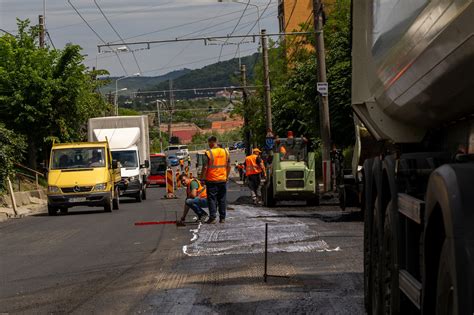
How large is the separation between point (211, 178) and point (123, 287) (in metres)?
8.89

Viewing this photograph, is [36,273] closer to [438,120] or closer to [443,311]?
[438,120]

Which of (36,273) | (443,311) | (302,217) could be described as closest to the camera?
(443,311)

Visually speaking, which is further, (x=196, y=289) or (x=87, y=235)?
(x=87, y=235)

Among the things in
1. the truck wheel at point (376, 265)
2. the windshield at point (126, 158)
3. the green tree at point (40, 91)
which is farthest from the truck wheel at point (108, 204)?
the truck wheel at point (376, 265)

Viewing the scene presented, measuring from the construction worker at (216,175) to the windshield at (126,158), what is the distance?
17.6 metres

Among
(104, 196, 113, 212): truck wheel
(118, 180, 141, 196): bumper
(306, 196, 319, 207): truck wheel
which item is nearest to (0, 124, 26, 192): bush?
(104, 196, 113, 212): truck wheel

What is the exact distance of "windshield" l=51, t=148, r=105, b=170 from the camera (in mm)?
28781

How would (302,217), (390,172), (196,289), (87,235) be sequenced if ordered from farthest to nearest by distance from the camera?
(302,217), (87,235), (196,289), (390,172)

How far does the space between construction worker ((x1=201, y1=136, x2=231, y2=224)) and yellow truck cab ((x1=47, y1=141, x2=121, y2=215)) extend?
9.29m

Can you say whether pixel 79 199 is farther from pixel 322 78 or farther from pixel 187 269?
pixel 187 269

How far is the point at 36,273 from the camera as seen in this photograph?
12484 mm

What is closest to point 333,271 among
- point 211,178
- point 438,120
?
point 438,120

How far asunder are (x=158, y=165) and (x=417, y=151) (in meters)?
58.5

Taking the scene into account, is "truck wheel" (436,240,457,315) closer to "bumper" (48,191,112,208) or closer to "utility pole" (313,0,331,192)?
"bumper" (48,191,112,208)
